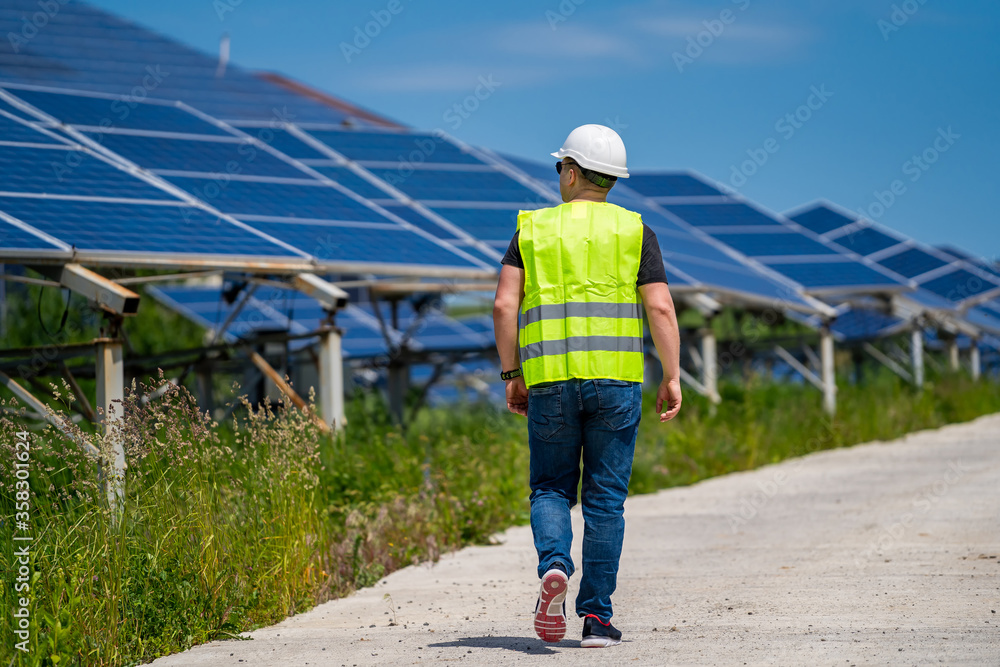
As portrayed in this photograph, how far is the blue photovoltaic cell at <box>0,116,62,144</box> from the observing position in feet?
33.5

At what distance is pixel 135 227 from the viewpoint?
8.82 metres

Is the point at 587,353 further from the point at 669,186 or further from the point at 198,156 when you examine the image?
the point at 669,186

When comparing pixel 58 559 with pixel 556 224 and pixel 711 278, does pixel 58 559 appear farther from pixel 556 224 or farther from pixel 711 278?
pixel 711 278

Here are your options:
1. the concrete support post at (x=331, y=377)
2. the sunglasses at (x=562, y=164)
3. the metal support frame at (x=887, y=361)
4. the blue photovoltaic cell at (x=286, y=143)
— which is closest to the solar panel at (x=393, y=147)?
the blue photovoltaic cell at (x=286, y=143)

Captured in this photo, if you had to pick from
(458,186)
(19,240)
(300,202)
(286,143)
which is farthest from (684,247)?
(19,240)

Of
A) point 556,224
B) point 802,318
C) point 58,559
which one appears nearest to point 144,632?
point 58,559

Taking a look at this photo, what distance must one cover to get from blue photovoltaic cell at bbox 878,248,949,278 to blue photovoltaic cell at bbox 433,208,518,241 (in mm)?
14408

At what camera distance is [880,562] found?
6.23 meters

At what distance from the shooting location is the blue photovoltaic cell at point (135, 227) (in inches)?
322

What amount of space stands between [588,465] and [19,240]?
4826mm

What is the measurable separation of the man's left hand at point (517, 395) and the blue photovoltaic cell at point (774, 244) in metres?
15.5

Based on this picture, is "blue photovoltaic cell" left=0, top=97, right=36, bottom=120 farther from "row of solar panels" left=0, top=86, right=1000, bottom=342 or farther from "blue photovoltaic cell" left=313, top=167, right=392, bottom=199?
"blue photovoltaic cell" left=313, top=167, right=392, bottom=199

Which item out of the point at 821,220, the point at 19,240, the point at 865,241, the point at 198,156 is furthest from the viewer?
the point at 821,220

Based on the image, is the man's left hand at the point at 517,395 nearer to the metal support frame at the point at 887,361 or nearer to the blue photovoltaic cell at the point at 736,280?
the blue photovoltaic cell at the point at 736,280
